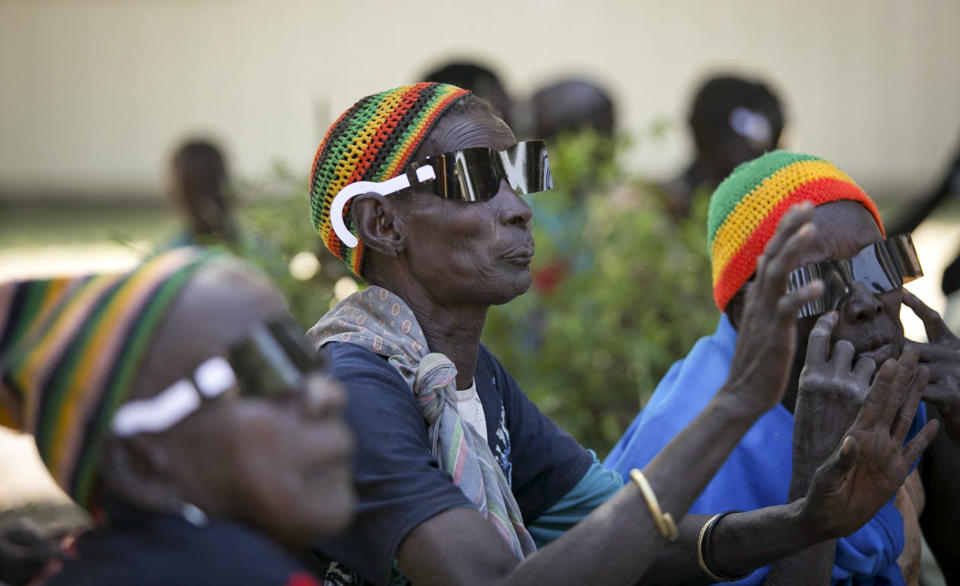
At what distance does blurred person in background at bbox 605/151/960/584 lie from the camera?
2.94 metres

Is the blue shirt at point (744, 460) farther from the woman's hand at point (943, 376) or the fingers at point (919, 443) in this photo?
the fingers at point (919, 443)

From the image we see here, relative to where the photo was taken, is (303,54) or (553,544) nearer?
(553,544)

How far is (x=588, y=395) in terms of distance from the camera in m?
4.98

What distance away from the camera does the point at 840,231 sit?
3.10 metres

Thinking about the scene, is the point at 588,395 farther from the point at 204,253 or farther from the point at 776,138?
the point at 204,253

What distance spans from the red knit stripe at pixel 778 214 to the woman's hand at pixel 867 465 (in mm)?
563

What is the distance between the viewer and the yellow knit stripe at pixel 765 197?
3184 millimetres

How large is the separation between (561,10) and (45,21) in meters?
6.88

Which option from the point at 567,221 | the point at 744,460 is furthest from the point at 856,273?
the point at 567,221

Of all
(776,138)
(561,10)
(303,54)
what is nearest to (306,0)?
(303,54)

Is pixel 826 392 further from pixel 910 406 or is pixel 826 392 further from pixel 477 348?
pixel 477 348

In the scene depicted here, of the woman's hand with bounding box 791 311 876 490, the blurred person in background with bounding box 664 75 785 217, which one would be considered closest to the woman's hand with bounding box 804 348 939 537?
the woman's hand with bounding box 791 311 876 490

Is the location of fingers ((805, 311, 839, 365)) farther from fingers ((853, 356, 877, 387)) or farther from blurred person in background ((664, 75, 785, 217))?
blurred person in background ((664, 75, 785, 217))

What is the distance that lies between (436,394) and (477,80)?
12.9 ft
